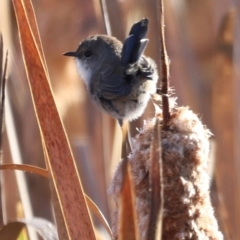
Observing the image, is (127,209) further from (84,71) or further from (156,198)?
(84,71)

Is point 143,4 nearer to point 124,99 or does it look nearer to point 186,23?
point 186,23

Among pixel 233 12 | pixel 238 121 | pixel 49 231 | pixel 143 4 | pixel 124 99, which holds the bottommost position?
pixel 49 231

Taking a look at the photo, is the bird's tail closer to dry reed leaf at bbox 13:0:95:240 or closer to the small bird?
the small bird

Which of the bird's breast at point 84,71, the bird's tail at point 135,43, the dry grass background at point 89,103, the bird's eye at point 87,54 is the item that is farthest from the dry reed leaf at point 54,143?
the bird's eye at point 87,54

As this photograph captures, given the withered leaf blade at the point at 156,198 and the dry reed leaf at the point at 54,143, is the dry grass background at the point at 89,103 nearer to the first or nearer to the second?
the dry reed leaf at the point at 54,143

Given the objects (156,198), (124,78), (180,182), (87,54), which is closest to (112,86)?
(124,78)

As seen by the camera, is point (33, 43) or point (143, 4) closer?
point (33, 43)

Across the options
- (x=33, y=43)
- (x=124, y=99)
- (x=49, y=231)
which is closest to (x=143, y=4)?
(x=124, y=99)
